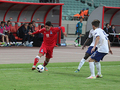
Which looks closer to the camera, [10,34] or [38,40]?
[10,34]

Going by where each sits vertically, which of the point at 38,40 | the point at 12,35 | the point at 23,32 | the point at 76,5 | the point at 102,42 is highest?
the point at 76,5

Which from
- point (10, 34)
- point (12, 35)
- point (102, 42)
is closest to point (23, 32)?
point (12, 35)

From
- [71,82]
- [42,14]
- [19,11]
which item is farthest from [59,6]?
[71,82]

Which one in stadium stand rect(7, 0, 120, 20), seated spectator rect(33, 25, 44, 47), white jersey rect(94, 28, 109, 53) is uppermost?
stadium stand rect(7, 0, 120, 20)

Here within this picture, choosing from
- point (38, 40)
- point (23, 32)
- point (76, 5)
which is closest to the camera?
point (23, 32)

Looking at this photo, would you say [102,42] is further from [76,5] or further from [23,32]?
[76,5]

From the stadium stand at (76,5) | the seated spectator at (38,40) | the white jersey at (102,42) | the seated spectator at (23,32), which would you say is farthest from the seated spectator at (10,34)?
the stadium stand at (76,5)

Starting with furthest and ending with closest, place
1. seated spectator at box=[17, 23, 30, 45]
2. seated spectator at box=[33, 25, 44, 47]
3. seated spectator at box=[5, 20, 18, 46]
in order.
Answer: seated spectator at box=[17, 23, 30, 45]
seated spectator at box=[33, 25, 44, 47]
seated spectator at box=[5, 20, 18, 46]

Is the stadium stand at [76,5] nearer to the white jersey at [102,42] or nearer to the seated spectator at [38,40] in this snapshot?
the seated spectator at [38,40]

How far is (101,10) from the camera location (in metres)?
22.8

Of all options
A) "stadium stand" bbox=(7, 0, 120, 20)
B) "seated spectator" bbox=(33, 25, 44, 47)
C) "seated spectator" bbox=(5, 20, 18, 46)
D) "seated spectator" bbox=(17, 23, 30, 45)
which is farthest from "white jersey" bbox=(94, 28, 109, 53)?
"stadium stand" bbox=(7, 0, 120, 20)

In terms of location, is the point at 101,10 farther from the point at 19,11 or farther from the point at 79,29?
the point at 19,11

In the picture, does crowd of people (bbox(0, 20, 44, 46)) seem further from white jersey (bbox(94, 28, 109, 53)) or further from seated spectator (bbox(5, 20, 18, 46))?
white jersey (bbox(94, 28, 109, 53))

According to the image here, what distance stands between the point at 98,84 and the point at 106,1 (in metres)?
32.6
